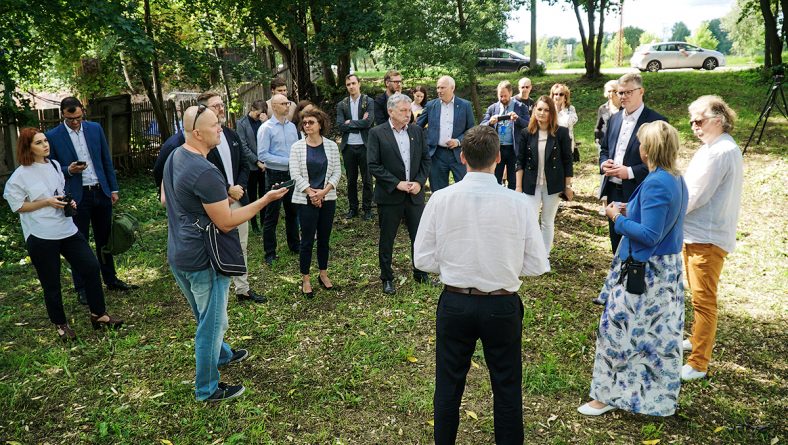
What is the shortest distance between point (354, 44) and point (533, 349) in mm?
12239

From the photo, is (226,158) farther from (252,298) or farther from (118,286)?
(118,286)

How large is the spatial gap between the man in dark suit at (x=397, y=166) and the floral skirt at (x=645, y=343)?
2493 mm

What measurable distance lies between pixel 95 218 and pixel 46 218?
127 centimetres

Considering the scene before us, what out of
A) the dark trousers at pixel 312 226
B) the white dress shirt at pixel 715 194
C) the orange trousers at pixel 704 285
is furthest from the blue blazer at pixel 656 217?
the dark trousers at pixel 312 226

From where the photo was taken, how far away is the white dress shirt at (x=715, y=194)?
13.1ft

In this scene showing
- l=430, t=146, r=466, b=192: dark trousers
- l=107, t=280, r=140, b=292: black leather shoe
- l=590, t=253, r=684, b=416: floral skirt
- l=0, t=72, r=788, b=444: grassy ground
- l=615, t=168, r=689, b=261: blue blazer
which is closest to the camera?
l=615, t=168, r=689, b=261: blue blazer

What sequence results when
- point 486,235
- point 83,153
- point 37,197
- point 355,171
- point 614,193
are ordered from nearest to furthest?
point 486,235, point 37,197, point 614,193, point 83,153, point 355,171

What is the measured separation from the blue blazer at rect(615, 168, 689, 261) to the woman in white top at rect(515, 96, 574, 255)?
2.40 meters

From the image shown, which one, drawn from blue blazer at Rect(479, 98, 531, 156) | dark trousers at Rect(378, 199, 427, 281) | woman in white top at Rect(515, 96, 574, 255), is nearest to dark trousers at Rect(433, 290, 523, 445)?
dark trousers at Rect(378, 199, 427, 281)

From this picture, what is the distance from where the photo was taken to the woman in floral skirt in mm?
3541

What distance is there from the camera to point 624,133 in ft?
17.2

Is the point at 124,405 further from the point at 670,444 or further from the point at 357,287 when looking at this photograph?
the point at 670,444

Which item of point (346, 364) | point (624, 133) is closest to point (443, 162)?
point (624, 133)

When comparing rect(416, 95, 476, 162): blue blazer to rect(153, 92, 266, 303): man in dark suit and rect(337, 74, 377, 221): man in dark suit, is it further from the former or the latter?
rect(153, 92, 266, 303): man in dark suit
